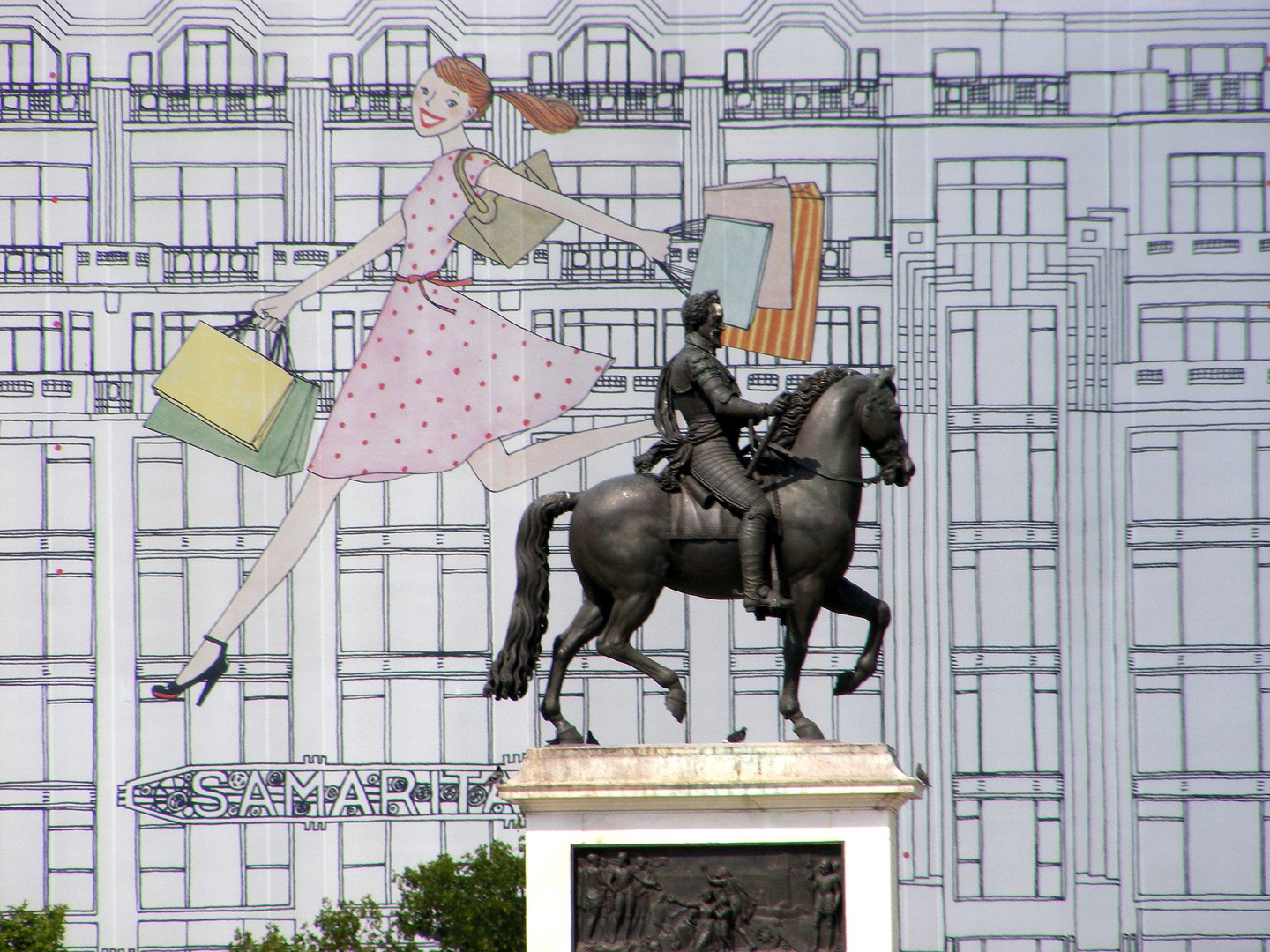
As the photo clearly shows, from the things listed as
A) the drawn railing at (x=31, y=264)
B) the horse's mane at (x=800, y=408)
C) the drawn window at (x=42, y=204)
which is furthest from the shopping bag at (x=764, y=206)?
the horse's mane at (x=800, y=408)

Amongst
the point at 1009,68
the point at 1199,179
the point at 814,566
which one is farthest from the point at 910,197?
the point at 814,566

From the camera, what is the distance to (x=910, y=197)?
21.4m

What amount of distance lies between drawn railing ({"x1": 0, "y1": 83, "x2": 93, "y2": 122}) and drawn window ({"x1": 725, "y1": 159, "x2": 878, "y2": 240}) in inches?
321

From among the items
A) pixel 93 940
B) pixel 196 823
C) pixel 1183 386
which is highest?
pixel 1183 386

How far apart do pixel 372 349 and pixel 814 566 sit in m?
12.3

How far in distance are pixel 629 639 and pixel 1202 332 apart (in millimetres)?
13362

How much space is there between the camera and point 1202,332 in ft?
69.3

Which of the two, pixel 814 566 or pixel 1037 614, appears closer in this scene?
pixel 814 566

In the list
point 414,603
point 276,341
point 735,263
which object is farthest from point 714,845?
point 276,341

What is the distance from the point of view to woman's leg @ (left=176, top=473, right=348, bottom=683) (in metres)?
20.9

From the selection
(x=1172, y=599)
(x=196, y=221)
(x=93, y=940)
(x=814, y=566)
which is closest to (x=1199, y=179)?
(x=1172, y=599)

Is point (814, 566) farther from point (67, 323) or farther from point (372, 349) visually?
point (67, 323)

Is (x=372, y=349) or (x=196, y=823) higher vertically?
(x=372, y=349)

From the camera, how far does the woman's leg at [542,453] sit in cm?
2103
